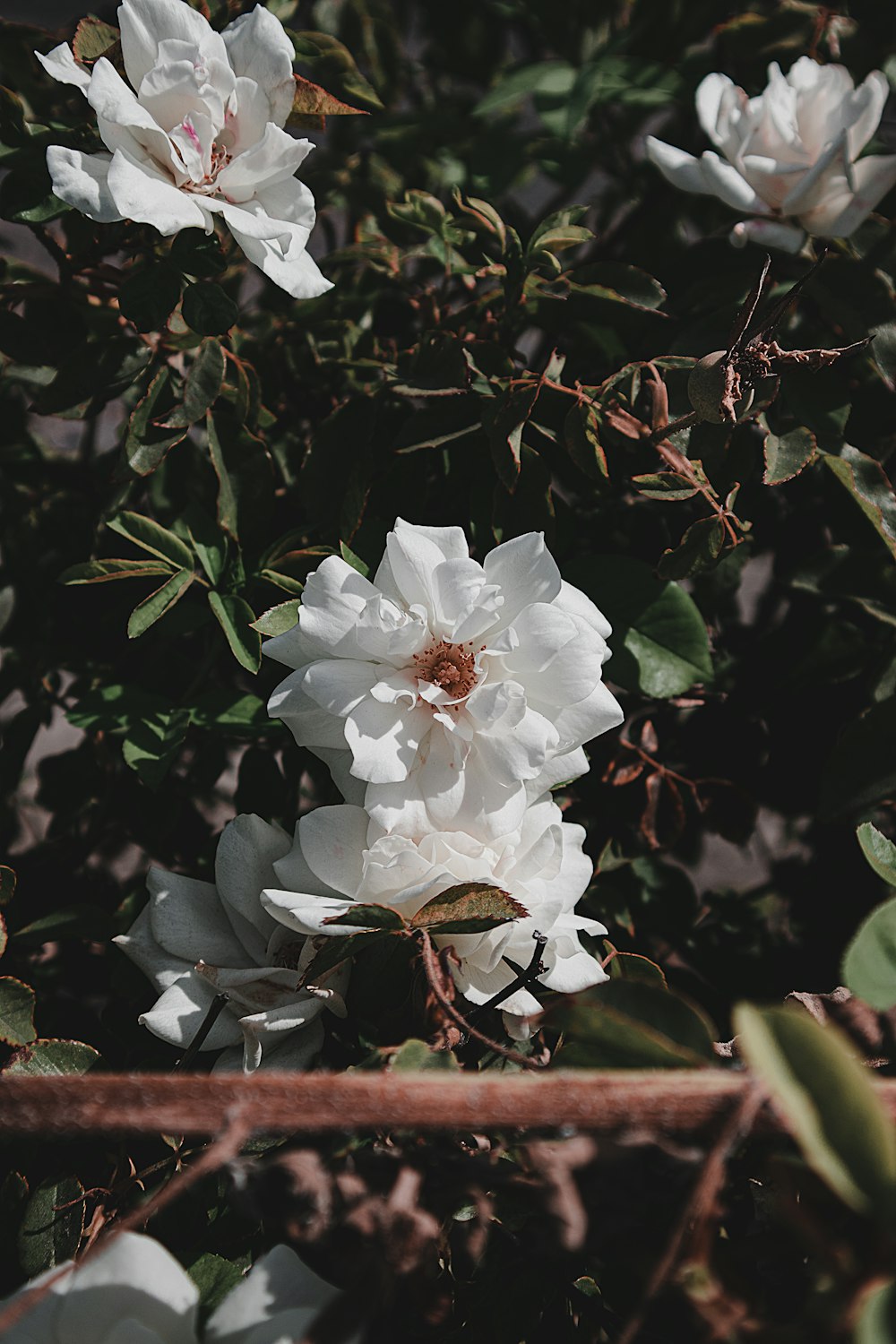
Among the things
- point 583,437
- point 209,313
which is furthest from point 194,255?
point 583,437

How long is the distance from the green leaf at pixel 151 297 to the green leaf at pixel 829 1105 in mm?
554

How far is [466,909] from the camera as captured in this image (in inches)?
20.0

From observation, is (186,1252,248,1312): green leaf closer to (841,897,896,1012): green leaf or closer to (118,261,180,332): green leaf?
(841,897,896,1012): green leaf

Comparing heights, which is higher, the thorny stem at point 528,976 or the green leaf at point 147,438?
the green leaf at point 147,438

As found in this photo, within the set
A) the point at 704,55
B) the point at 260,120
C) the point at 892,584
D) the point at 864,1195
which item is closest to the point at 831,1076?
the point at 864,1195

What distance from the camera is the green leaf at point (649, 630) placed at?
0.71 meters

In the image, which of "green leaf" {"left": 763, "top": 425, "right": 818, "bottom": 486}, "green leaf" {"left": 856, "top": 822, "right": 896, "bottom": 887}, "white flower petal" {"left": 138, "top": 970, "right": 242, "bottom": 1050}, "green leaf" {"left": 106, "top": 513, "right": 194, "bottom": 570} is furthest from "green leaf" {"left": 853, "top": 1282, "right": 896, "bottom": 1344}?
"green leaf" {"left": 106, "top": 513, "right": 194, "bottom": 570}

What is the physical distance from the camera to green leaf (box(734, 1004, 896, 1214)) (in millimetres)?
336

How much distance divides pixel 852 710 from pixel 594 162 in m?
0.63

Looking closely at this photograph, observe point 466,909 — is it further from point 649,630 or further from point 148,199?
point 148,199

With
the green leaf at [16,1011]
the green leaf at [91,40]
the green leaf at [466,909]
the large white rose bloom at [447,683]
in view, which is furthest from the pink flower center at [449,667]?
the green leaf at [91,40]

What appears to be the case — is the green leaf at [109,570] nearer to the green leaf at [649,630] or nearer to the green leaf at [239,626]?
the green leaf at [239,626]

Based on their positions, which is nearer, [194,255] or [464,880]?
[464,880]

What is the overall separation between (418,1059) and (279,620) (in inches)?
11.0
